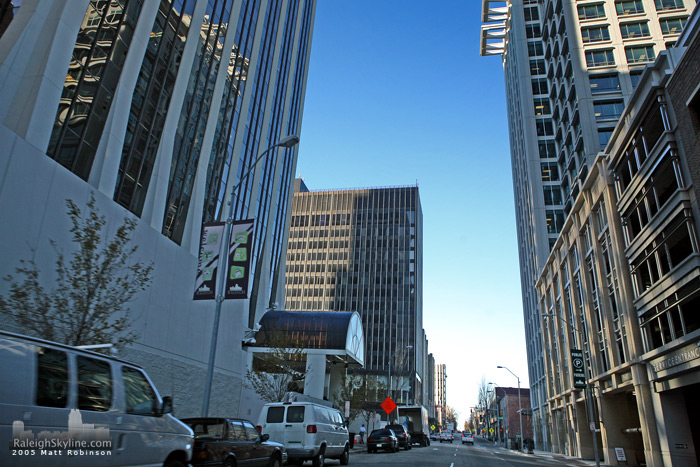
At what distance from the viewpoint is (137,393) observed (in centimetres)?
689

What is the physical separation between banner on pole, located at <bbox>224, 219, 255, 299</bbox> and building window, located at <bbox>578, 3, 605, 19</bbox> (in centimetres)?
4592

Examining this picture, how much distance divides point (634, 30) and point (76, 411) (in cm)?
5473

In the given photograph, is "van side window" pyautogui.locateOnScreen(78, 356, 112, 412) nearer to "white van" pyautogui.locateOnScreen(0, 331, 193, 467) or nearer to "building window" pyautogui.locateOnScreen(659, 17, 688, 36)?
"white van" pyautogui.locateOnScreen(0, 331, 193, 467)

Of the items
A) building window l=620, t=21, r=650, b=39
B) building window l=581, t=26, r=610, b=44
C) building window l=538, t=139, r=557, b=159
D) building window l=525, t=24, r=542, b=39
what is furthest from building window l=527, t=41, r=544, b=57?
building window l=620, t=21, r=650, b=39

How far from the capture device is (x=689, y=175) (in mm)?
19922

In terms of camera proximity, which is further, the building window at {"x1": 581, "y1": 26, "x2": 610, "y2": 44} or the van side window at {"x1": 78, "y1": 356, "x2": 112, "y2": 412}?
the building window at {"x1": 581, "y1": 26, "x2": 610, "y2": 44}

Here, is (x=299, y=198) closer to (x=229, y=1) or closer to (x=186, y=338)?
(x=229, y=1)

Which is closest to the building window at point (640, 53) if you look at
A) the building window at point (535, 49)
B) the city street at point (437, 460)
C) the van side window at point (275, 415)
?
the building window at point (535, 49)

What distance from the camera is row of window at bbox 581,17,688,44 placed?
44.2 metres

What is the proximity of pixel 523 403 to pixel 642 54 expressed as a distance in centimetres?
8722

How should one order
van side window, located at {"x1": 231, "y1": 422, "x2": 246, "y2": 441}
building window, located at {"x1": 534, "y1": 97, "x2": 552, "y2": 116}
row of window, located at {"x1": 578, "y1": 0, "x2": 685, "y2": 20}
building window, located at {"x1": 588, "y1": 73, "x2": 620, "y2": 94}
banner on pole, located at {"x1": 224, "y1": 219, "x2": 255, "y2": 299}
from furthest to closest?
building window, located at {"x1": 534, "y1": 97, "x2": 552, "y2": 116}, row of window, located at {"x1": 578, "y1": 0, "x2": 685, "y2": 20}, building window, located at {"x1": 588, "y1": 73, "x2": 620, "y2": 94}, banner on pole, located at {"x1": 224, "y1": 219, "x2": 255, "y2": 299}, van side window, located at {"x1": 231, "y1": 422, "x2": 246, "y2": 441}

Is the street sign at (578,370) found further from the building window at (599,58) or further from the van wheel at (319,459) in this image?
the building window at (599,58)

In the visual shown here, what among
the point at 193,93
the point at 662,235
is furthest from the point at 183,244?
the point at 662,235

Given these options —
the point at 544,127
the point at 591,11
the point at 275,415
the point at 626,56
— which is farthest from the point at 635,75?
the point at 275,415
